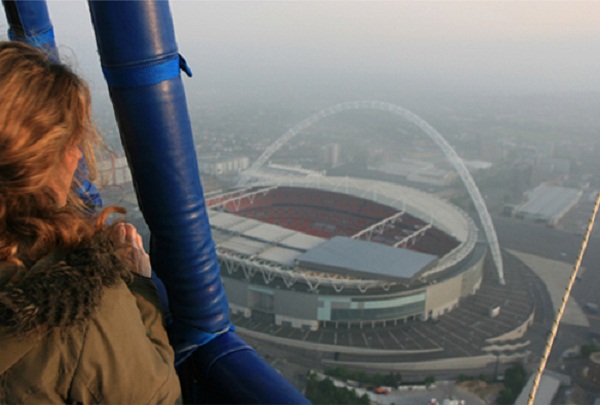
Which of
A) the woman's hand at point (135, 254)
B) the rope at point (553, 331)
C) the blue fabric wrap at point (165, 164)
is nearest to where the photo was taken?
the blue fabric wrap at point (165, 164)

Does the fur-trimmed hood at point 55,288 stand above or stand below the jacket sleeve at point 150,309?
above

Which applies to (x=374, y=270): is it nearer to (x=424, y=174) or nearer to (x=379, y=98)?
(x=424, y=174)

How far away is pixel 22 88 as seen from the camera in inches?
19.1

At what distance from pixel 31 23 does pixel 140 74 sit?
77 cm

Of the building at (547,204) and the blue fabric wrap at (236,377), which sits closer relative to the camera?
the blue fabric wrap at (236,377)

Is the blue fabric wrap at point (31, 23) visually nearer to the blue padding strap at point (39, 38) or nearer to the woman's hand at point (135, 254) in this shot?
the blue padding strap at point (39, 38)

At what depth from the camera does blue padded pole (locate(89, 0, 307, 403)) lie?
0.58 m

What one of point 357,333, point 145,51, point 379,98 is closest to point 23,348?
point 145,51

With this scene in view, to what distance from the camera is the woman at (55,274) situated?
0.43 metres

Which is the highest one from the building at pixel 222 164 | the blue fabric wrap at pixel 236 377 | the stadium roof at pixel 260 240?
the blue fabric wrap at pixel 236 377

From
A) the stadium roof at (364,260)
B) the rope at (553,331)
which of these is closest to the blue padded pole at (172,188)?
the rope at (553,331)

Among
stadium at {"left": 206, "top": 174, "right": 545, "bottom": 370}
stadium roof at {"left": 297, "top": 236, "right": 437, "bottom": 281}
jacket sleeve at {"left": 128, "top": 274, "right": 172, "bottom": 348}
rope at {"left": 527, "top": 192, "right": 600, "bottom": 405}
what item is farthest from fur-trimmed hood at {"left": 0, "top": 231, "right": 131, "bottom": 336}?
stadium roof at {"left": 297, "top": 236, "right": 437, "bottom": 281}

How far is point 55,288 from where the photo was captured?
0.45 m

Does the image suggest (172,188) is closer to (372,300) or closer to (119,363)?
(119,363)
